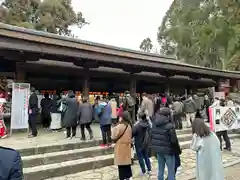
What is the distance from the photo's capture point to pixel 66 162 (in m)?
7.39

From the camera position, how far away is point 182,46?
1524 inches

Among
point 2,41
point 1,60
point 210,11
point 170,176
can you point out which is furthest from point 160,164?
point 210,11

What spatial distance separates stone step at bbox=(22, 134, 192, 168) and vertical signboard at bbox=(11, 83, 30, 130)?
8.83 feet

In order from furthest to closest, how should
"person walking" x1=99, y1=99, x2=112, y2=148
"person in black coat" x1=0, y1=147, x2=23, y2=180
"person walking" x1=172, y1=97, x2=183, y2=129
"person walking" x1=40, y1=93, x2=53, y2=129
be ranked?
1. "person walking" x1=40, y1=93, x2=53, y2=129
2. "person walking" x1=172, y1=97, x2=183, y2=129
3. "person walking" x1=99, y1=99, x2=112, y2=148
4. "person in black coat" x1=0, y1=147, x2=23, y2=180

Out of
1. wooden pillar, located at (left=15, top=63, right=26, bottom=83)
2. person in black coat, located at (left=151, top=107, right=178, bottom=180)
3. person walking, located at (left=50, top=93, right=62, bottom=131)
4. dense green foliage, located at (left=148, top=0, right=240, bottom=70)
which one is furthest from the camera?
dense green foliage, located at (left=148, top=0, right=240, bottom=70)

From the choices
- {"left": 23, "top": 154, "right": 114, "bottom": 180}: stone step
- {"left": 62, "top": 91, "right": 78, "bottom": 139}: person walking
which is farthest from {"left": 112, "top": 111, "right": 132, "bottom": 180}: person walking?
{"left": 62, "top": 91, "right": 78, "bottom": 139}: person walking

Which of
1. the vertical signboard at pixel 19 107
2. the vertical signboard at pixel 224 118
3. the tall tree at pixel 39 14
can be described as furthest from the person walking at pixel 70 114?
the tall tree at pixel 39 14

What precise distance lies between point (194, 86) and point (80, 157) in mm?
15190

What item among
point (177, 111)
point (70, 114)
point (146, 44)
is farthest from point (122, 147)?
point (146, 44)

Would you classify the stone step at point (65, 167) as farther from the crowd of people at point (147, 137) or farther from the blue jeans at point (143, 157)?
the blue jeans at point (143, 157)

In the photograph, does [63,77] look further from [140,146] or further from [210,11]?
[210,11]

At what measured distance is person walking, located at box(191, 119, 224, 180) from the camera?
4695 millimetres

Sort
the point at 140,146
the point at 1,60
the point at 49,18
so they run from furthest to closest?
the point at 49,18 < the point at 1,60 < the point at 140,146

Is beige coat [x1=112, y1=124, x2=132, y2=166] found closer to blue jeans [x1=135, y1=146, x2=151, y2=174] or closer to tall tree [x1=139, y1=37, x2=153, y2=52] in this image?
blue jeans [x1=135, y1=146, x2=151, y2=174]
